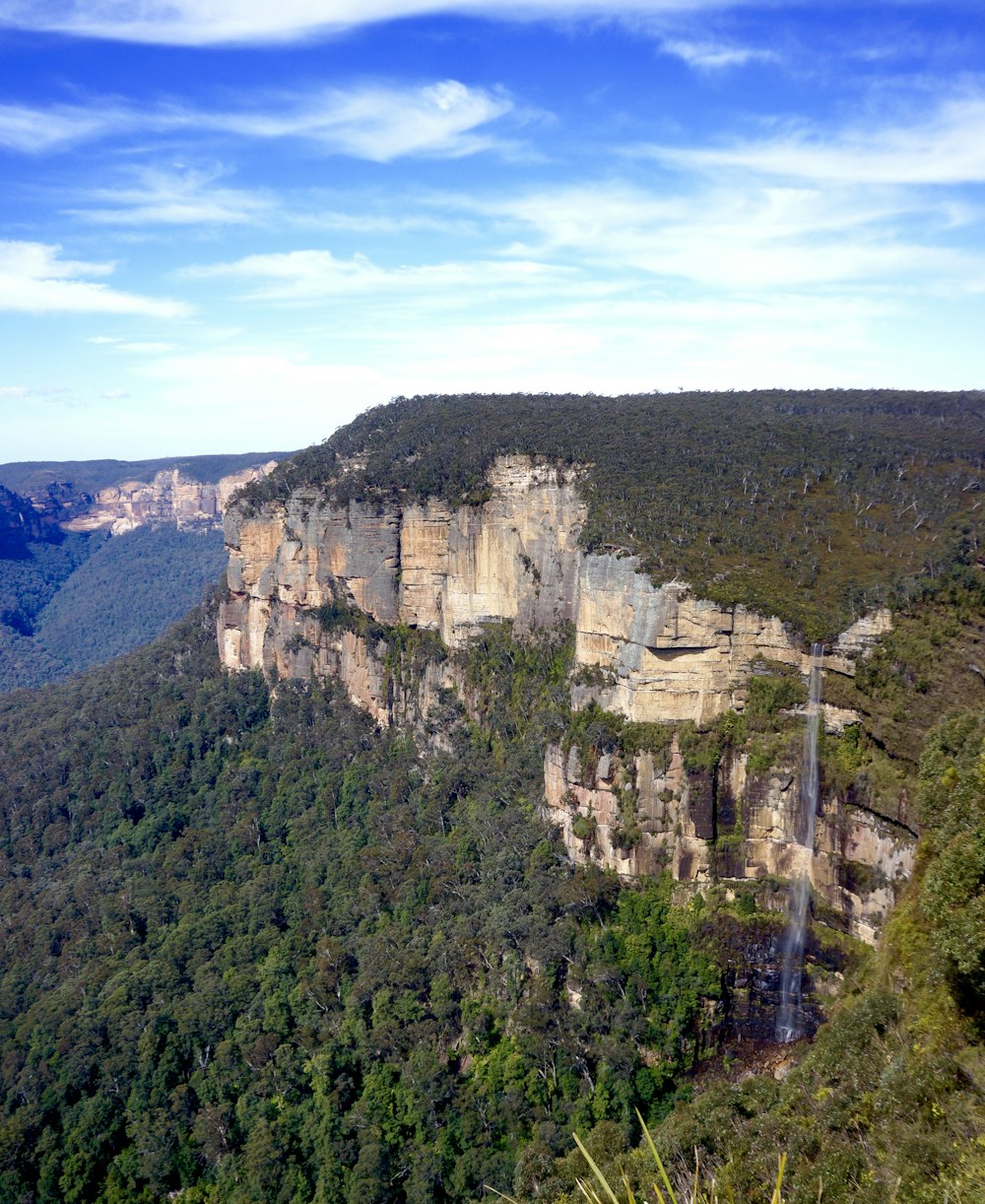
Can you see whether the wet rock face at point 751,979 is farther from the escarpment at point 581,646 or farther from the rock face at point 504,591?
the rock face at point 504,591

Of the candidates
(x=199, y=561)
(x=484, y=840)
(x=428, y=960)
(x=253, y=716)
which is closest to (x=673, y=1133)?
(x=428, y=960)

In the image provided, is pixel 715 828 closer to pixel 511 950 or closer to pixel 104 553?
pixel 511 950

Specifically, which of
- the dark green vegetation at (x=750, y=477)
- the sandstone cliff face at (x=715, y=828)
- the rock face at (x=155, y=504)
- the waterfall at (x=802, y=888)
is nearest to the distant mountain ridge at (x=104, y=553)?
the rock face at (x=155, y=504)

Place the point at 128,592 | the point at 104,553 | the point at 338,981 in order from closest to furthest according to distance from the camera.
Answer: the point at 338,981 → the point at 128,592 → the point at 104,553

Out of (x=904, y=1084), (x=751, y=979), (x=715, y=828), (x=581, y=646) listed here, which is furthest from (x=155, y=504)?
(x=904, y=1084)

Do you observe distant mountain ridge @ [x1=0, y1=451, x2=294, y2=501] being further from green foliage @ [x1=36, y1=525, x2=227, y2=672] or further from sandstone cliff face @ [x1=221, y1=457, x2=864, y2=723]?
sandstone cliff face @ [x1=221, y1=457, x2=864, y2=723]

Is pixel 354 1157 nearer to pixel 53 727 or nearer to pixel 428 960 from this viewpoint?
pixel 428 960
